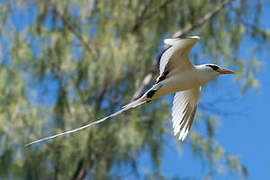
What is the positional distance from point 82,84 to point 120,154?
0.69 meters

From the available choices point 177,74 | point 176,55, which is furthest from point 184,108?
point 176,55

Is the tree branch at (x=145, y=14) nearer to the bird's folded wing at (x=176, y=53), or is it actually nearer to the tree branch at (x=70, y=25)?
the tree branch at (x=70, y=25)

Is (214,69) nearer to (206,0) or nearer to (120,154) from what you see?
(120,154)

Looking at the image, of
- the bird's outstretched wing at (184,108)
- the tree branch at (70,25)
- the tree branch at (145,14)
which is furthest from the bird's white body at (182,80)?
the tree branch at (145,14)

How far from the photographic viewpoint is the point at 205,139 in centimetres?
558

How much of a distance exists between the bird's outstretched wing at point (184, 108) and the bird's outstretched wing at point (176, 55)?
0.42 meters

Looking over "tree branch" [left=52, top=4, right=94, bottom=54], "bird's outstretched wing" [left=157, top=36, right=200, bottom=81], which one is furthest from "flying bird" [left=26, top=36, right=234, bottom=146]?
"tree branch" [left=52, top=4, right=94, bottom=54]

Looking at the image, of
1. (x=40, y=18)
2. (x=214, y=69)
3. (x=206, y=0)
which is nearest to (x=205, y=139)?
(x=206, y=0)

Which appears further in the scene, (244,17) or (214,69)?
(244,17)

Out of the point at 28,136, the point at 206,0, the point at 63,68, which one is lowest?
the point at 28,136

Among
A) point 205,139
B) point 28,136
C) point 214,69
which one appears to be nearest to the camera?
point 214,69

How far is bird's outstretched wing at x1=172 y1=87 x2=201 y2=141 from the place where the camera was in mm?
3807

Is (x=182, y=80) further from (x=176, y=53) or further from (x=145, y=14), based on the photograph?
(x=145, y=14)

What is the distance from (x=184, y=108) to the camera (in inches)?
152
